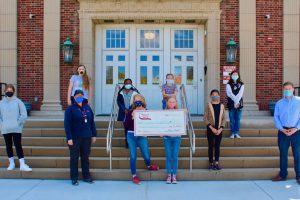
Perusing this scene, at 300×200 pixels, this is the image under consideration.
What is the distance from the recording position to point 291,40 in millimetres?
12992

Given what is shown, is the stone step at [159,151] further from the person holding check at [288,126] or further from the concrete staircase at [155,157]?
the person holding check at [288,126]

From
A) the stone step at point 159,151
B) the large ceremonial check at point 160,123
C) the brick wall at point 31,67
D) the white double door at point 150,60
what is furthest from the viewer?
the white double door at point 150,60

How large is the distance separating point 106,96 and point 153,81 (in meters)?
1.79

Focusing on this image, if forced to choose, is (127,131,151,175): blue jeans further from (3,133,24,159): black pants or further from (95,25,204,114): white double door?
(95,25,204,114): white double door

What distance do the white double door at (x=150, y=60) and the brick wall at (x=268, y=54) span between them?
2010 millimetres

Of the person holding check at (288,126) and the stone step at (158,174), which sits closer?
the person holding check at (288,126)

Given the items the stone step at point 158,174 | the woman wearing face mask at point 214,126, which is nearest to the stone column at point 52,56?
the stone step at point 158,174

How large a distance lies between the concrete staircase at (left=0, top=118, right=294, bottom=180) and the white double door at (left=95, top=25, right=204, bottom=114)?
11.2 ft

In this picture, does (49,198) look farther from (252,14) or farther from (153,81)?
(252,14)

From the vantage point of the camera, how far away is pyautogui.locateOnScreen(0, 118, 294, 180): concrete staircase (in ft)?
27.3

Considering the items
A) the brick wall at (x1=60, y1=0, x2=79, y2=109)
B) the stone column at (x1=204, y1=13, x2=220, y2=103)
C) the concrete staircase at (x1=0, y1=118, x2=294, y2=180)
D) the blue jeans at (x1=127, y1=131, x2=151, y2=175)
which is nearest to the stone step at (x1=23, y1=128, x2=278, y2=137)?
the concrete staircase at (x1=0, y1=118, x2=294, y2=180)

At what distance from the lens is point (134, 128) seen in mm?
8109

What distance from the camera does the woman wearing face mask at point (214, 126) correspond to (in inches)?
330

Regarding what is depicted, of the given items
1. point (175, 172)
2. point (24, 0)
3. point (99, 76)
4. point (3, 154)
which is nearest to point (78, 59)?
point (99, 76)
